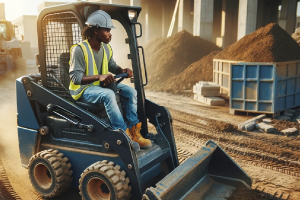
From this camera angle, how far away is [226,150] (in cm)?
647

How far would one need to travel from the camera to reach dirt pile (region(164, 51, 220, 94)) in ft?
44.8

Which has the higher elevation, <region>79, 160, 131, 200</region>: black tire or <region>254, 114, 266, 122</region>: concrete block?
<region>79, 160, 131, 200</region>: black tire

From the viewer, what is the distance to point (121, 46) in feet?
89.1

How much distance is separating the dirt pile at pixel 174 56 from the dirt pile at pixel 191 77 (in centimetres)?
77

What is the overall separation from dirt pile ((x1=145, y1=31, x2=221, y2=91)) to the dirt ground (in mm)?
5226

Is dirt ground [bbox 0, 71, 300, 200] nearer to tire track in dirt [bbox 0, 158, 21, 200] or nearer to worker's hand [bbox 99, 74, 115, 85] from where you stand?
tire track in dirt [bbox 0, 158, 21, 200]

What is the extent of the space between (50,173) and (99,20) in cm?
215

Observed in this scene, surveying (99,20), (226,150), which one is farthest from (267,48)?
(99,20)

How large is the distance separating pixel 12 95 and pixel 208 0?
12313 mm

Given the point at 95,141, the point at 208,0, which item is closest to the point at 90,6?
the point at 95,141

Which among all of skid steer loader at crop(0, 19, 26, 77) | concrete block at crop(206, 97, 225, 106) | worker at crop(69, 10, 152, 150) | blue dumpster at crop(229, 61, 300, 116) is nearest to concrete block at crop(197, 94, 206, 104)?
concrete block at crop(206, 97, 225, 106)

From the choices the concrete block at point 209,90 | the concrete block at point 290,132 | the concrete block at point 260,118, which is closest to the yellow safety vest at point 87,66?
the concrete block at point 290,132

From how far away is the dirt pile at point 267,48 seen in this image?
956 cm

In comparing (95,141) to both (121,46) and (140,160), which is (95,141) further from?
(121,46)
